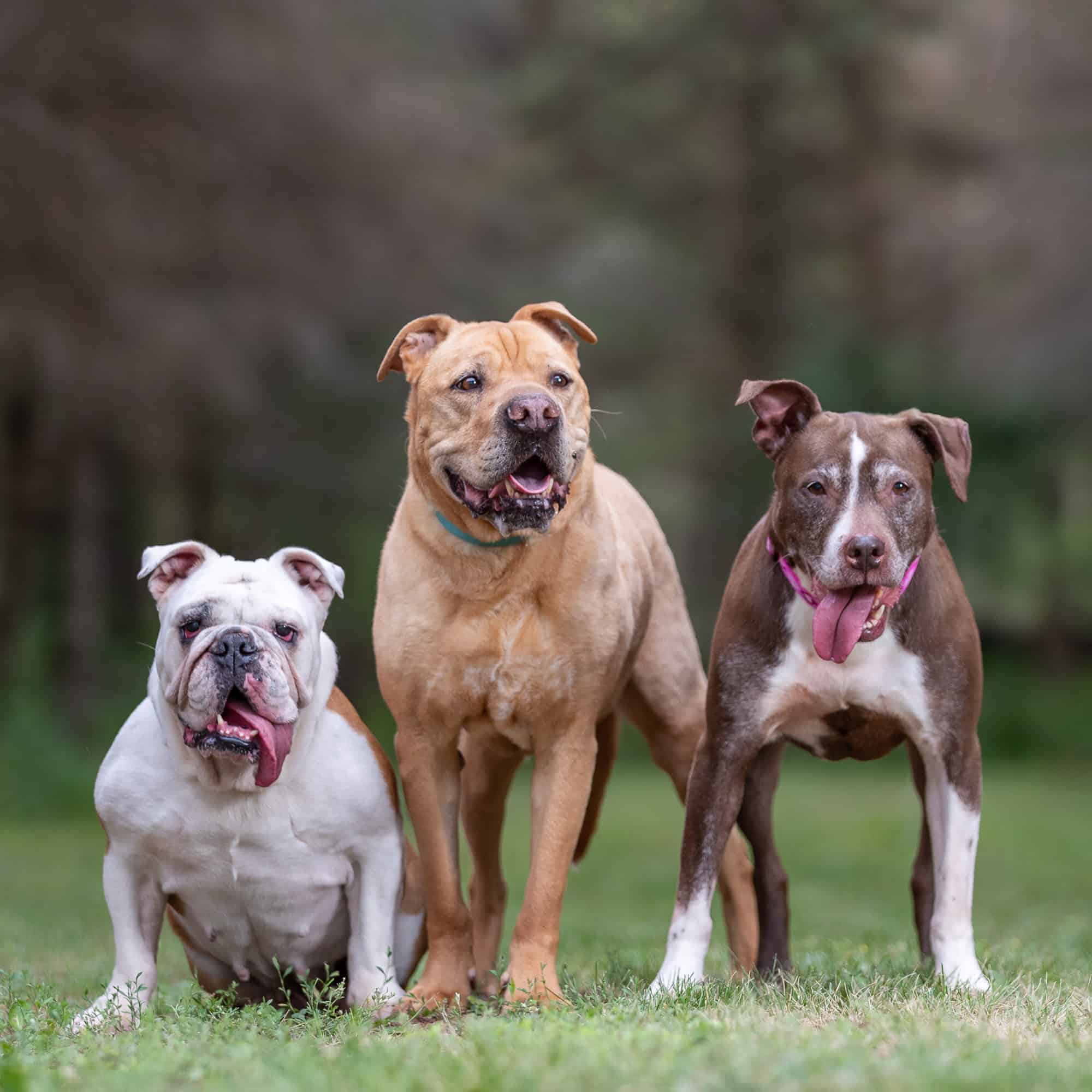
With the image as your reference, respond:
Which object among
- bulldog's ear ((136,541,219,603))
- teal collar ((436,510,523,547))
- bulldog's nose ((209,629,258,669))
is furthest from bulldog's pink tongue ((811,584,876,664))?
bulldog's ear ((136,541,219,603))

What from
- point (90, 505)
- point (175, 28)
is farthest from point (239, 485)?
point (175, 28)

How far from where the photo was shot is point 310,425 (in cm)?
2053

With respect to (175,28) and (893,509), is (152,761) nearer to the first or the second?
(893,509)

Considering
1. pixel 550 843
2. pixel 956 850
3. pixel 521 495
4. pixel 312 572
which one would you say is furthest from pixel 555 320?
pixel 956 850

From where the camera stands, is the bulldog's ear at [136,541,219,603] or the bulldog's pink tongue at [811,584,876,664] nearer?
the bulldog's pink tongue at [811,584,876,664]

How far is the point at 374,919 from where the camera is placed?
539 centimetres

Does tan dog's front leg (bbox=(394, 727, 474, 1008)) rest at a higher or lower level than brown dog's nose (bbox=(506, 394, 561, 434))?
lower

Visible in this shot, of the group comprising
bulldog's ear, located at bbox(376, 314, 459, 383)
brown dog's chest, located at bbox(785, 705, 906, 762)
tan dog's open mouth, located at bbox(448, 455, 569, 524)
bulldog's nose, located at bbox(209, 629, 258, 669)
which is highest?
bulldog's ear, located at bbox(376, 314, 459, 383)

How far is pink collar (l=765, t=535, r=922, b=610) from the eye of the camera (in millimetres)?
5293

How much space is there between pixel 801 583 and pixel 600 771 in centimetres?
166

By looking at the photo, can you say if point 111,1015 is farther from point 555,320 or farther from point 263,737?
point 555,320

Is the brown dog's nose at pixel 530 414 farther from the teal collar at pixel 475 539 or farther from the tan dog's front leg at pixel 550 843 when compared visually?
the tan dog's front leg at pixel 550 843

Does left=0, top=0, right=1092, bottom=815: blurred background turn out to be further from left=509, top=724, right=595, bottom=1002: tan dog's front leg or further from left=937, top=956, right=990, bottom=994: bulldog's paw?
left=937, top=956, right=990, bottom=994: bulldog's paw

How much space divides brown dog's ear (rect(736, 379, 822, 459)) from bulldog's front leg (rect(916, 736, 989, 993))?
3.99 feet
